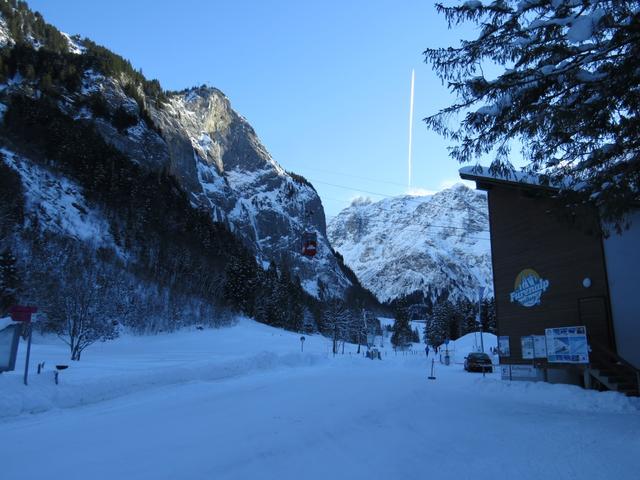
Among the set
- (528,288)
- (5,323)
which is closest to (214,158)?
(528,288)

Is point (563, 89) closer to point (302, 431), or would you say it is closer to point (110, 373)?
point (302, 431)

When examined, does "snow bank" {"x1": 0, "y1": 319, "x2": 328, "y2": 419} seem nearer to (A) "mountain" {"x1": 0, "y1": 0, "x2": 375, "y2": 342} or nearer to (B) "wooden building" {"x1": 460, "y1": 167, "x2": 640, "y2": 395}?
(A) "mountain" {"x1": 0, "y1": 0, "x2": 375, "y2": 342}

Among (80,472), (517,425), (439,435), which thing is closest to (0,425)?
(80,472)

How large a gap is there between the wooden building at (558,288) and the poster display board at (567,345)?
58 millimetres

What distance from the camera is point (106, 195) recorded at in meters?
66.1

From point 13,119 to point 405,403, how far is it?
7432 cm

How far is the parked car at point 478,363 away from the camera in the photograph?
29.6 meters

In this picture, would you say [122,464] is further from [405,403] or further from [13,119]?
[13,119]

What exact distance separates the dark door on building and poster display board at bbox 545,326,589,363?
27.1 inches

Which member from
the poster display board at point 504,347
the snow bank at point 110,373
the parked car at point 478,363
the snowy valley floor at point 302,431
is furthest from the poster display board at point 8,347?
the parked car at point 478,363

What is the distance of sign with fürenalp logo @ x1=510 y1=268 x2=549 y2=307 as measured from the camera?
1866cm

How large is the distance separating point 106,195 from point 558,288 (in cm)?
6302

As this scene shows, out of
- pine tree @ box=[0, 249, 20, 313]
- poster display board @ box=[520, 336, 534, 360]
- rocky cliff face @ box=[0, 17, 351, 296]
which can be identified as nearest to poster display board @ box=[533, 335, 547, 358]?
poster display board @ box=[520, 336, 534, 360]

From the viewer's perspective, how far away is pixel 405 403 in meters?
12.6
